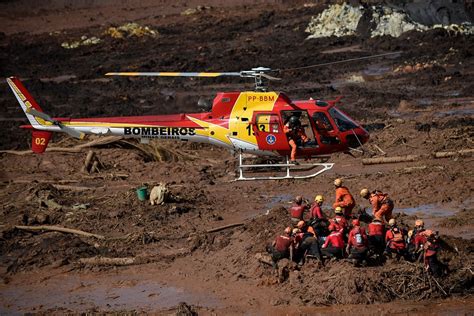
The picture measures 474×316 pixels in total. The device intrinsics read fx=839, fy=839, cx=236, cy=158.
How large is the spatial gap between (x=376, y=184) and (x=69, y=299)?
843cm

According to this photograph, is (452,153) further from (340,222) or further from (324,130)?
(340,222)

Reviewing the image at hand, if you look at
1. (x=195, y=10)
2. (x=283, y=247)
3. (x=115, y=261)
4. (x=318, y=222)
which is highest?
(x=195, y=10)

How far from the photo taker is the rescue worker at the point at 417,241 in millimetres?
14180

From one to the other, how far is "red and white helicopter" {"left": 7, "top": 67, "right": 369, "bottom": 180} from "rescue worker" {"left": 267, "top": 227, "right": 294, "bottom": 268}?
4.29 metres

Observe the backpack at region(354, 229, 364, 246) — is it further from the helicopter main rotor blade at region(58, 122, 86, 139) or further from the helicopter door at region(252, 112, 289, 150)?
the helicopter main rotor blade at region(58, 122, 86, 139)

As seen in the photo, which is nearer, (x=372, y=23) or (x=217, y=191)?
(x=217, y=191)

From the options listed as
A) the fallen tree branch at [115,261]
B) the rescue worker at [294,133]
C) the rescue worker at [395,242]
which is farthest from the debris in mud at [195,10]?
the rescue worker at [395,242]

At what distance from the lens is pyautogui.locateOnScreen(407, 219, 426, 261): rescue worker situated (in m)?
14.2

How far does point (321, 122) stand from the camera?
62.3 ft

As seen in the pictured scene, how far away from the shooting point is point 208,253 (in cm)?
1695

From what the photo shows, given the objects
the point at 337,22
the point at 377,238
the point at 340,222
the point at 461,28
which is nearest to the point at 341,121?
the point at 340,222

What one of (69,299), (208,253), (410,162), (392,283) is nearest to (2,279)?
(69,299)

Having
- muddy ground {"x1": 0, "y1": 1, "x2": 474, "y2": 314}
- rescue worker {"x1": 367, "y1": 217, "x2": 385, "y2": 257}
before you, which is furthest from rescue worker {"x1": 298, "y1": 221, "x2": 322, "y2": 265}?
rescue worker {"x1": 367, "y1": 217, "x2": 385, "y2": 257}

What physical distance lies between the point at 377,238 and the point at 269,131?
5352 millimetres
